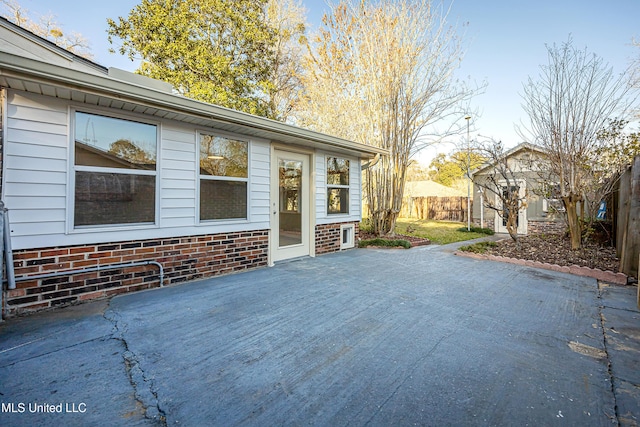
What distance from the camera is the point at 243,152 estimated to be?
15.4 ft

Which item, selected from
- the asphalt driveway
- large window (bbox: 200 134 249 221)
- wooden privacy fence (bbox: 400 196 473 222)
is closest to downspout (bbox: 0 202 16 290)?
the asphalt driveway

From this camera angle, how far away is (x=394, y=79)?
7.35 meters

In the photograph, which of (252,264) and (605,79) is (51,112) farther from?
(605,79)

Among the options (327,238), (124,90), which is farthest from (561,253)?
(124,90)

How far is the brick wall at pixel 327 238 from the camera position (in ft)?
19.8

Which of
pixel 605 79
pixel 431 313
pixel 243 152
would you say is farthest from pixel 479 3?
pixel 431 313

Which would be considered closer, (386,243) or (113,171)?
(113,171)

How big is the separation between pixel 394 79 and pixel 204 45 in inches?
304

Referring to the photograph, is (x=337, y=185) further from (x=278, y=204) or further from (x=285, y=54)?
(x=285, y=54)

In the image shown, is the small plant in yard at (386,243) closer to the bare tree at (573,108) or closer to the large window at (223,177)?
the bare tree at (573,108)

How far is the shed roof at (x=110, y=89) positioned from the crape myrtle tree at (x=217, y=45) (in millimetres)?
6360

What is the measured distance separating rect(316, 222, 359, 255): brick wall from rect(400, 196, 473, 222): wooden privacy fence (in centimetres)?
1155

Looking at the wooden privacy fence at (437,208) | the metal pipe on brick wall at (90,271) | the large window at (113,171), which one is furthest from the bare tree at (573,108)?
the wooden privacy fence at (437,208)

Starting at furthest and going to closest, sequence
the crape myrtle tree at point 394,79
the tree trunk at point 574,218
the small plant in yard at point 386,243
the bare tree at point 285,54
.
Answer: the bare tree at point 285,54, the crape myrtle tree at point 394,79, the small plant in yard at point 386,243, the tree trunk at point 574,218
